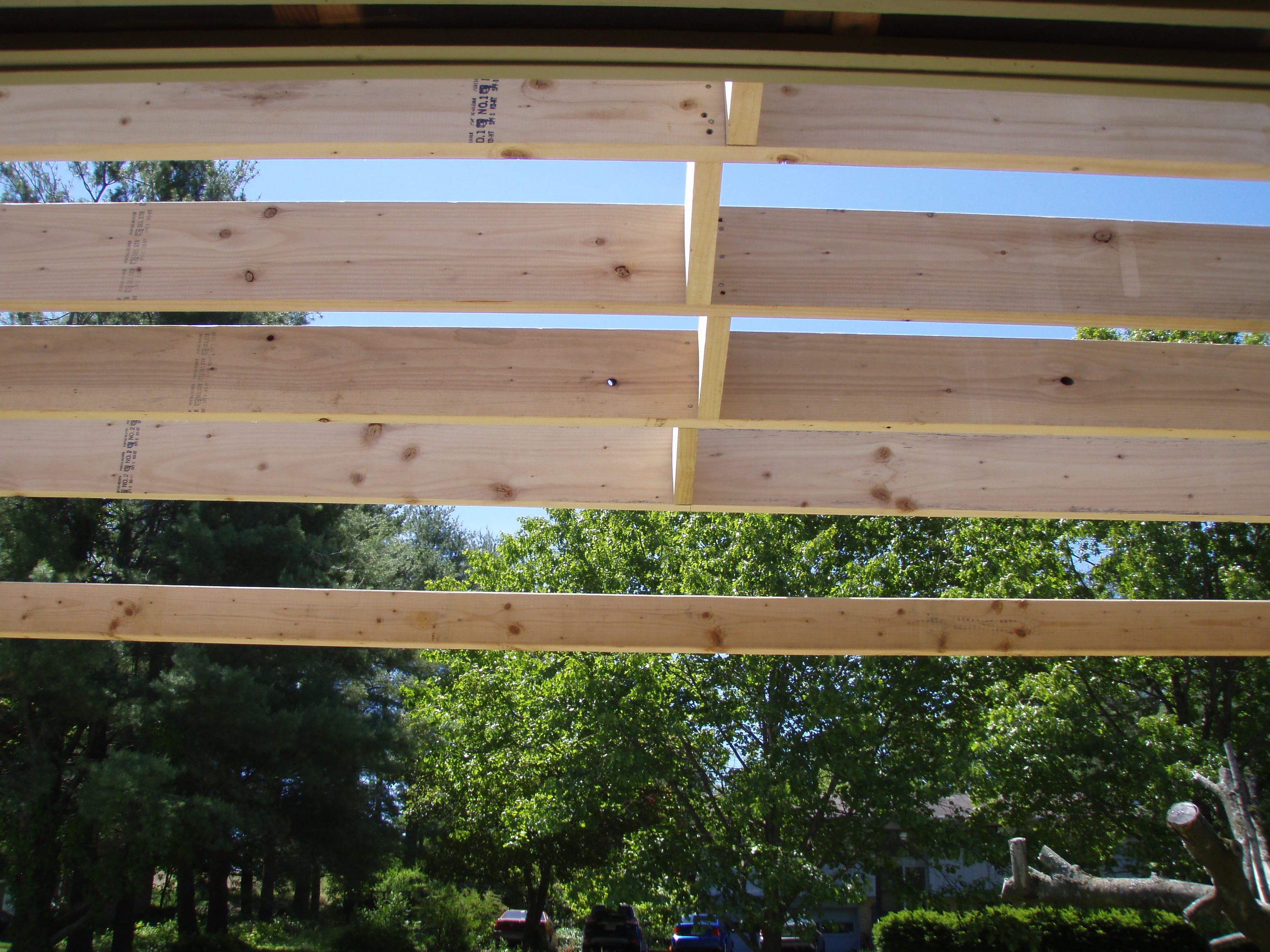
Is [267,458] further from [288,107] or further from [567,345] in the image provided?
[288,107]

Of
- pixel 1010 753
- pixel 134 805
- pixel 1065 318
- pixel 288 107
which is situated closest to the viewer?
pixel 288 107

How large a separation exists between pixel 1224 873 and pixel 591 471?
4126mm

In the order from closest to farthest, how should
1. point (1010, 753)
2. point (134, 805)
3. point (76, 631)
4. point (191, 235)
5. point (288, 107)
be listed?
1. point (288, 107)
2. point (191, 235)
3. point (76, 631)
4. point (1010, 753)
5. point (134, 805)

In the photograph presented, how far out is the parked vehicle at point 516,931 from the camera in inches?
680

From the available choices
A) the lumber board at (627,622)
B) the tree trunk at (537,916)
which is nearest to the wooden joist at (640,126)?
the lumber board at (627,622)

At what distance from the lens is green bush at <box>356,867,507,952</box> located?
1502cm

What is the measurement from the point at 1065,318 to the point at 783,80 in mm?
1628

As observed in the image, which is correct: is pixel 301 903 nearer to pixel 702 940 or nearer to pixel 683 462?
pixel 702 940

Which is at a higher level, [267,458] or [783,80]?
[267,458]

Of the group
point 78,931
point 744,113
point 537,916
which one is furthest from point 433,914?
point 744,113

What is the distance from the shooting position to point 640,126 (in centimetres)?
179

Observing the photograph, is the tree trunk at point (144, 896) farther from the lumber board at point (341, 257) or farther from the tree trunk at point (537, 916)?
the lumber board at point (341, 257)

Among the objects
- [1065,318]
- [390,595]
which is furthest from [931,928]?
[1065,318]

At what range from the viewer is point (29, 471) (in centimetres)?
317
